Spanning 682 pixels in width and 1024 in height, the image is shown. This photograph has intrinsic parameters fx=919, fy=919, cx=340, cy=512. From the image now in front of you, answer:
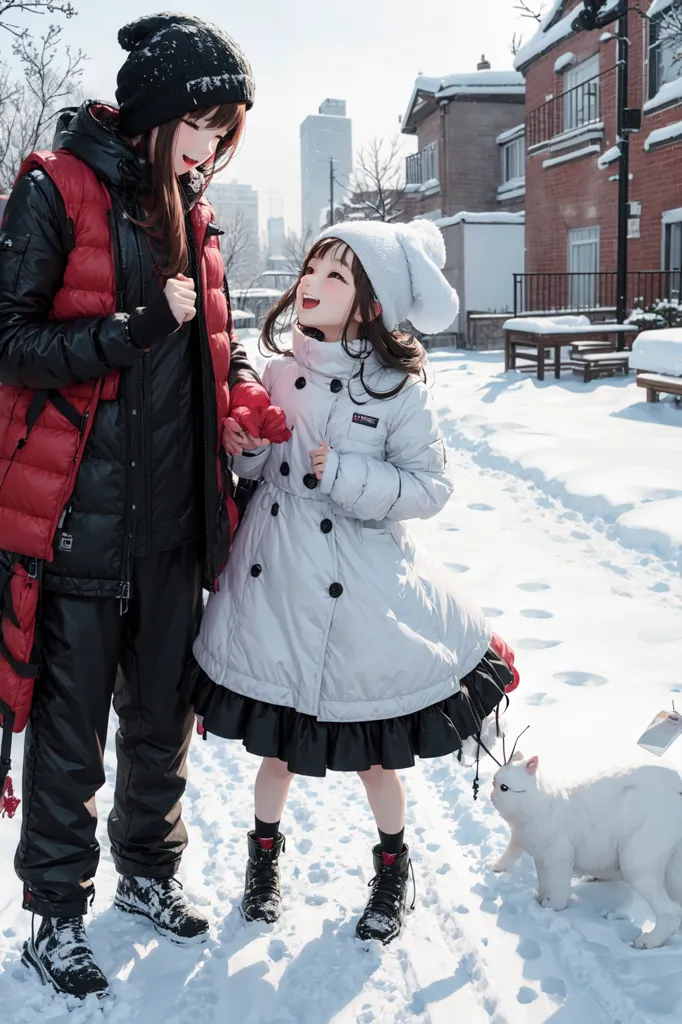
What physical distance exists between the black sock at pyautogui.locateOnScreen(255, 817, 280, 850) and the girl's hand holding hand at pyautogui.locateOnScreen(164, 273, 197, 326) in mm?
1403

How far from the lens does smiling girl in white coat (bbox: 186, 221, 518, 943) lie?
2221 millimetres

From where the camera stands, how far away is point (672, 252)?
653 inches

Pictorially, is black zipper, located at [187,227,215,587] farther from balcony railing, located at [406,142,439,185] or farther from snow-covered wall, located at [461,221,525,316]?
balcony railing, located at [406,142,439,185]

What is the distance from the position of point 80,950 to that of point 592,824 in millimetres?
1330

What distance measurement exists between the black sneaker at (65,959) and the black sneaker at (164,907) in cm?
21

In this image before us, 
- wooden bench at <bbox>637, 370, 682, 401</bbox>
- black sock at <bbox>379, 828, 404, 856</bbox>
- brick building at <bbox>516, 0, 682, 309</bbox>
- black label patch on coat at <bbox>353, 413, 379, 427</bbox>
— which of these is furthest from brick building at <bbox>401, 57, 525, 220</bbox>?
black sock at <bbox>379, 828, 404, 856</bbox>

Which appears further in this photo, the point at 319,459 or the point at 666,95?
the point at 666,95

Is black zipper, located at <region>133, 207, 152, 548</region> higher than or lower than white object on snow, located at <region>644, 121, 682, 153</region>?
lower

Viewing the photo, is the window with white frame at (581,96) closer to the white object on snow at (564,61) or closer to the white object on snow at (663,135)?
the white object on snow at (564,61)

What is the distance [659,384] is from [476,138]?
21473 mm

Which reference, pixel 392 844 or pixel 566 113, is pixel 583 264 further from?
pixel 392 844

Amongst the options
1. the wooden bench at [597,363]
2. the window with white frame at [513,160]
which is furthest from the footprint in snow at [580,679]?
the window with white frame at [513,160]

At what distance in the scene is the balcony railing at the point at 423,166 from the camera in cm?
3020

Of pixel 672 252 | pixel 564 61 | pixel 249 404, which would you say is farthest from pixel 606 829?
pixel 564 61
